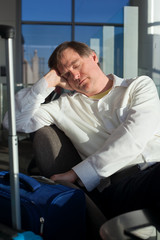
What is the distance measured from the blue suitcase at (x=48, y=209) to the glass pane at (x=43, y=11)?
601 centimetres

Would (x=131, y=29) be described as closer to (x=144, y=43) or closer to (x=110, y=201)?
(x=144, y=43)

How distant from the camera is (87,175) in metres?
1.58

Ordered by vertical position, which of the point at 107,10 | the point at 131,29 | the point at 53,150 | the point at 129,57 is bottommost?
the point at 53,150

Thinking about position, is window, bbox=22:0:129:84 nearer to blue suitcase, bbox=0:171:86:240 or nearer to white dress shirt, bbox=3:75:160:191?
white dress shirt, bbox=3:75:160:191

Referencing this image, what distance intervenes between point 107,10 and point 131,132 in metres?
5.57

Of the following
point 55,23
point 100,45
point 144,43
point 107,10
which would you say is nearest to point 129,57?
point 144,43

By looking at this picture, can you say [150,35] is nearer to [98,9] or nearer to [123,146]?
[98,9]

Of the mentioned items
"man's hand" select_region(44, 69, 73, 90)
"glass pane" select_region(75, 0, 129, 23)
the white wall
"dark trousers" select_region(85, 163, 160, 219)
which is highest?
"glass pane" select_region(75, 0, 129, 23)

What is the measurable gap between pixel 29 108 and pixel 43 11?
5542 mm

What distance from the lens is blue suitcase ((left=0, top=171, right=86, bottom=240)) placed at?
1.26 metres

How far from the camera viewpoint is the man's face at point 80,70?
184cm

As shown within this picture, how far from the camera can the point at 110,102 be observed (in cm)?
186

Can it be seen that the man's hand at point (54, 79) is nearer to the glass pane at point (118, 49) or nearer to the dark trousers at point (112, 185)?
the dark trousers at point (112, 185)

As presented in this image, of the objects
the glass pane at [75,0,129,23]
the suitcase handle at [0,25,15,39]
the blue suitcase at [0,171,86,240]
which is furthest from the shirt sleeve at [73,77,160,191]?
the glass pane at [75,0,129,23]
